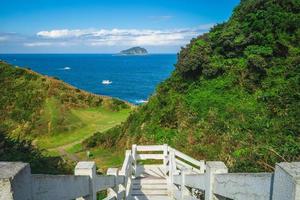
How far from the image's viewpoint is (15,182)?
1940 mm

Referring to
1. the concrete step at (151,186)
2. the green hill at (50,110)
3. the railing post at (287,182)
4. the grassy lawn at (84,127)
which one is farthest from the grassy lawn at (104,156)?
the railing post at (287,182)

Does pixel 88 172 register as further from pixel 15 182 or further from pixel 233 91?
pixel 233 91

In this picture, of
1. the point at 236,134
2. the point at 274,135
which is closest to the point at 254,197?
the point at 274,135

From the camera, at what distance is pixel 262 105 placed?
1535cm

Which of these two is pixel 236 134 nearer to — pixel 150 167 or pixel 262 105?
pixel 262 105

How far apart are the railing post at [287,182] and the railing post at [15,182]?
1.50 meters

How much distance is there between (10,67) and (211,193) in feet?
125

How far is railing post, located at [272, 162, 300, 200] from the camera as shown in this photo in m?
1.90

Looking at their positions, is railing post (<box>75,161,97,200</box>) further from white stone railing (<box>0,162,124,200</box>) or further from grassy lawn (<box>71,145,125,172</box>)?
grassy lawn (<box>71,145,125,172</box>)

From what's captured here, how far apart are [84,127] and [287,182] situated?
30.5m

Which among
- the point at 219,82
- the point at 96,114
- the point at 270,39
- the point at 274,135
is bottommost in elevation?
the point at 96,114

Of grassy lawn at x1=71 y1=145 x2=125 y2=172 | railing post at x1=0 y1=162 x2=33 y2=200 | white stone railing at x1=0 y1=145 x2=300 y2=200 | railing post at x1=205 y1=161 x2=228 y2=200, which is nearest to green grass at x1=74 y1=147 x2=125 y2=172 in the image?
grassy lawn at x1=71 y1=145 x2=125 y2=172

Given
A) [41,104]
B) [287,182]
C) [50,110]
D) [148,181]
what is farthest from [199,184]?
[41,104]

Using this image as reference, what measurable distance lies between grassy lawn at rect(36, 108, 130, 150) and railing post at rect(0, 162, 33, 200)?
2499cm
